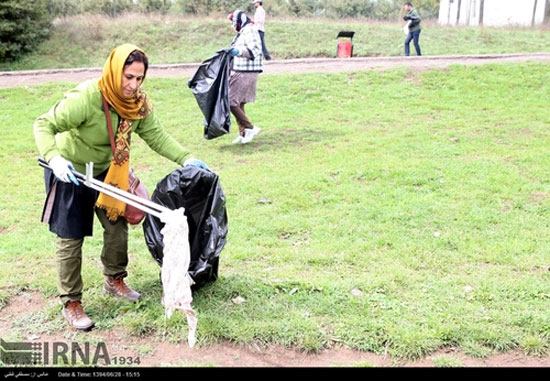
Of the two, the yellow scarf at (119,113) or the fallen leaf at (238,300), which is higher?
the yellow scarf at (119,113)

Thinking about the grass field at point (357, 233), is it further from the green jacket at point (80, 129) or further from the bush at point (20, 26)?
the bush at point (20, 26)

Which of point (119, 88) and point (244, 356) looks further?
point (244, 356)

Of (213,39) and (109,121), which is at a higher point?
(109,121)

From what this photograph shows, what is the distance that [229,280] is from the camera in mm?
4035

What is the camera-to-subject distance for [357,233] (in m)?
4.99

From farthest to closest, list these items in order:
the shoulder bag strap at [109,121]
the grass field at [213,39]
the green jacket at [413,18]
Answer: the grass field at [213,39]
the green jacket at [413,18]
the shoulder bag strap at [109,121]

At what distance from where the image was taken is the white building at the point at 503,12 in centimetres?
2531

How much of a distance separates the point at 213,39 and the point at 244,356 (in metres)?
18.5

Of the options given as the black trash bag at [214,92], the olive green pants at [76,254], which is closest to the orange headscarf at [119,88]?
the olive green pants at [76,254]

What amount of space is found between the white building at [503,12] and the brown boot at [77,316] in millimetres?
25301

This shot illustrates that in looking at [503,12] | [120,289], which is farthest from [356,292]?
[503,12]

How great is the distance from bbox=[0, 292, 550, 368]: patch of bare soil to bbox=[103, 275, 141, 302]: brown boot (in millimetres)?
357

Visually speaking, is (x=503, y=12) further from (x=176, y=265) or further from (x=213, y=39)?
(x=176, y=265)
